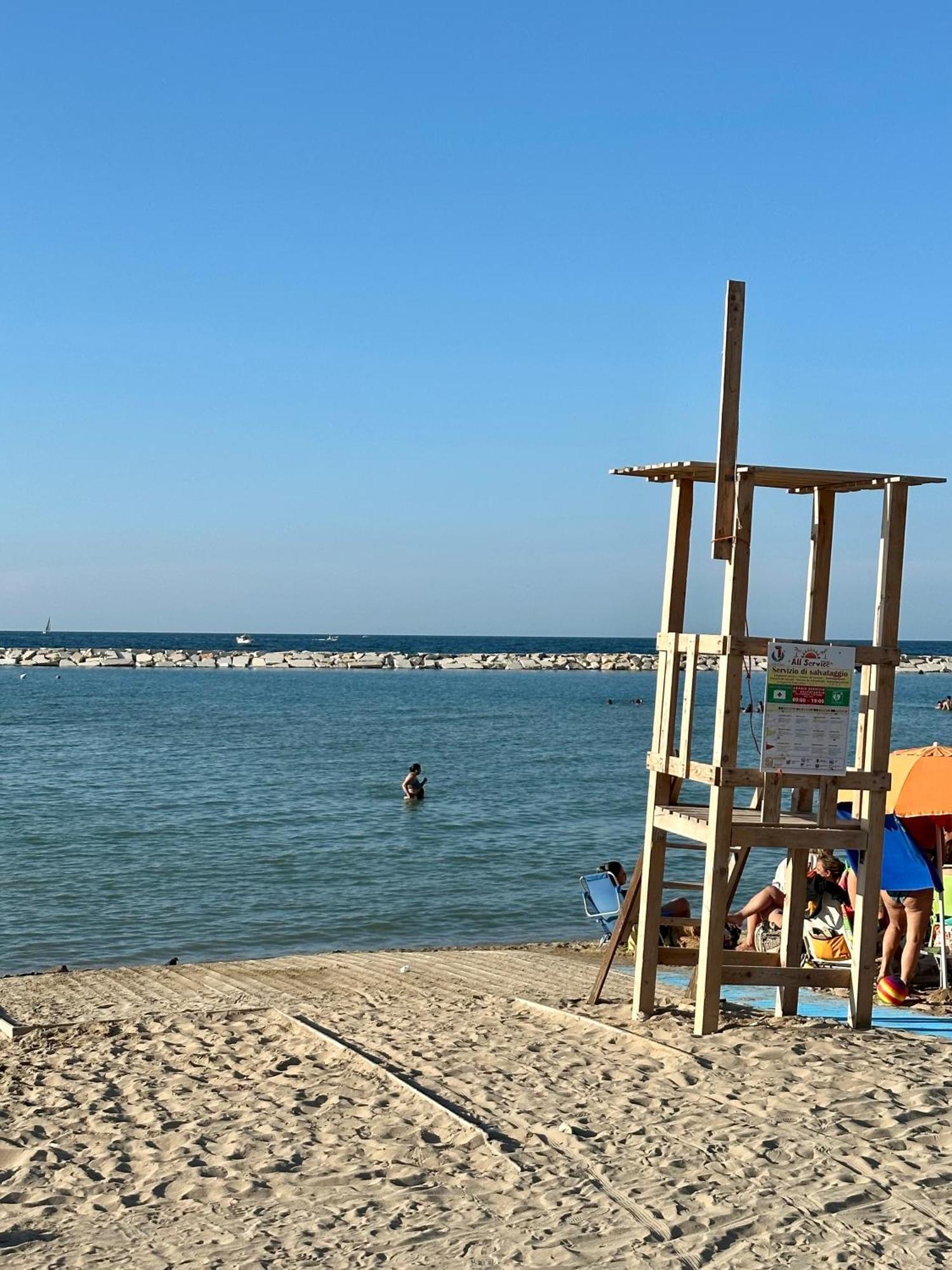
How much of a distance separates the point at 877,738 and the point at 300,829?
16.0 m

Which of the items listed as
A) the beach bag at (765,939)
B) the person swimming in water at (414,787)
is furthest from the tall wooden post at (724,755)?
the person swimming in water at (414,787)

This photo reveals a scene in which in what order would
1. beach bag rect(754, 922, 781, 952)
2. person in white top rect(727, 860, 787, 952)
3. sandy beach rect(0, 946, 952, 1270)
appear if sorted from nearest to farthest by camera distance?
sandy beach rect(0, 946, 952, 1270) → person in white top rect(727, 860, 787, 952) → beach bag rect(754, 922, 781, 952)

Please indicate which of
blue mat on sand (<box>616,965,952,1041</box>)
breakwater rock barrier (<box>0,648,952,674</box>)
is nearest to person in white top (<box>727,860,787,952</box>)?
blue mat on sand (<box>616,965,952,1041</box>)

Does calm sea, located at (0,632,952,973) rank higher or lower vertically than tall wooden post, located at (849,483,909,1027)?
lower

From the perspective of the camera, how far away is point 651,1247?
16.0 ft

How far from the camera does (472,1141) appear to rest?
596cm

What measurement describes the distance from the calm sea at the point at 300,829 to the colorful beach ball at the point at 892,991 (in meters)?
5.96

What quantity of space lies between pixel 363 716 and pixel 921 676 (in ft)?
206

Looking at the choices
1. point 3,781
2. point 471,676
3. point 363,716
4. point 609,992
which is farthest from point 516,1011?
point 471,676

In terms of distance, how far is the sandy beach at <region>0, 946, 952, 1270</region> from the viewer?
16.2 ft

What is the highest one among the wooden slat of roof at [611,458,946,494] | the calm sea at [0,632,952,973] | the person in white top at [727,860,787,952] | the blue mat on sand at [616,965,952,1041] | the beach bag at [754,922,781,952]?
the wooden slat of roof at [611,458,946,494]

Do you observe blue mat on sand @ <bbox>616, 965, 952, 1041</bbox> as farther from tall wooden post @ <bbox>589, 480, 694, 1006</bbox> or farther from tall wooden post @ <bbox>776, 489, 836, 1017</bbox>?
tall wooden post @ <bbox>589, 480, 694, 1006</bbox>

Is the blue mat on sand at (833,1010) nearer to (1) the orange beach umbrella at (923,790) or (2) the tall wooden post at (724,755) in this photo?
(2) the tall wooden post at (724,755)

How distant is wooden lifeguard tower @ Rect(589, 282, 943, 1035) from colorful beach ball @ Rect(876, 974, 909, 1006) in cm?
117
